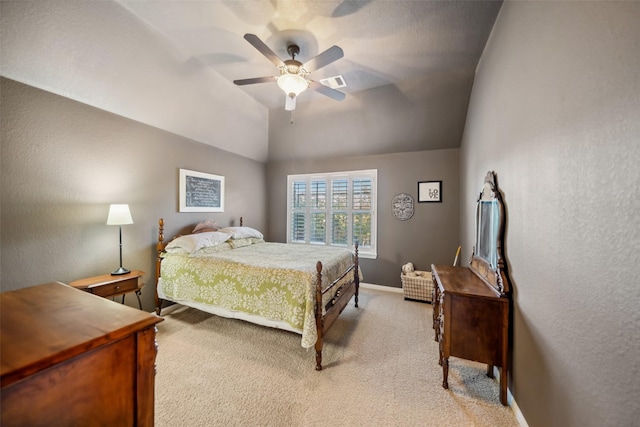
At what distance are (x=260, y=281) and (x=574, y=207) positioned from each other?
7.77ft

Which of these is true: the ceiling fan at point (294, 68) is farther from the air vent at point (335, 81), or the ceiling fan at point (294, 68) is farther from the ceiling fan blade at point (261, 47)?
the air vent at point (335, 81)

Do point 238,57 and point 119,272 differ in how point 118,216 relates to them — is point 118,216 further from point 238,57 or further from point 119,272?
point 238,57

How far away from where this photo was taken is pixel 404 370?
7.07 ft

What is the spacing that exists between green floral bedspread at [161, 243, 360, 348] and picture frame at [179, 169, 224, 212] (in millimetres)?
965

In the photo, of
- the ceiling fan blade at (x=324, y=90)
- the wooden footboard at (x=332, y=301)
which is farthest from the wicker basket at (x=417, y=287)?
the ceiling fan blade at (x=324, y=90)

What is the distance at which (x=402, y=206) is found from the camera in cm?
427

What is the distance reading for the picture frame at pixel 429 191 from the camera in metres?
4.04

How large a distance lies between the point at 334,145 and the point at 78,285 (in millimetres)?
3987

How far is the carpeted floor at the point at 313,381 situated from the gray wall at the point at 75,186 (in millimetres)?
1192

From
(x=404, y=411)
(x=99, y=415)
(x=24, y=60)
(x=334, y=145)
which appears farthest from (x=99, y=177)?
(x=404, y=411)

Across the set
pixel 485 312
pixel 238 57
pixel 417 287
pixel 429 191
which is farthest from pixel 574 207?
pixel 238 57

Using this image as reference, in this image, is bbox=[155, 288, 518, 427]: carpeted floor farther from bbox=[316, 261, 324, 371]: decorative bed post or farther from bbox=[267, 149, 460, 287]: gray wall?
bbox=[267, 149, 460, 287]: gray wall

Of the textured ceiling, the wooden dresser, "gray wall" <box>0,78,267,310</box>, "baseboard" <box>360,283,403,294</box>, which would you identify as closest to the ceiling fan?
the textured ceiling

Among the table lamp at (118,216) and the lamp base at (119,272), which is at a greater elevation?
the table lamp at (118,216)
